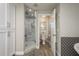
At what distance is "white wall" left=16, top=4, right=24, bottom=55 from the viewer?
444 cm

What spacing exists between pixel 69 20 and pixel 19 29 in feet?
6.28

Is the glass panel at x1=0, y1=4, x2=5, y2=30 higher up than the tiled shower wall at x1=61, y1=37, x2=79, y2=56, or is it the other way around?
the glass panel at x1=0, y1=4, x2=5, y2=30

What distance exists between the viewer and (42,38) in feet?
24.8

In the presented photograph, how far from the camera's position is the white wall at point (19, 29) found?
4.44 metres

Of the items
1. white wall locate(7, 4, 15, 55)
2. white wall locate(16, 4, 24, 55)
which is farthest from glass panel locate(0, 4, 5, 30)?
white wall locate(16, 4, 24, 55)

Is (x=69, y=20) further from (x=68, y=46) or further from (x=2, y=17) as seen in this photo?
(x=2, y=17)

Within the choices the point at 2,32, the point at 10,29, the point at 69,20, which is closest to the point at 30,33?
the point at 10,29

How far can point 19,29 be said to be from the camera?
451 cm

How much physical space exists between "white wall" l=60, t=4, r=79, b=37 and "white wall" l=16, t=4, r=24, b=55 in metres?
1.62

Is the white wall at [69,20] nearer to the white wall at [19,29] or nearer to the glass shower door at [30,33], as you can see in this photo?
the white wall at [19,29]

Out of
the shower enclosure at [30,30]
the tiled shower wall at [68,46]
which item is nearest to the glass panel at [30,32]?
the shower enclosure at [30,30]

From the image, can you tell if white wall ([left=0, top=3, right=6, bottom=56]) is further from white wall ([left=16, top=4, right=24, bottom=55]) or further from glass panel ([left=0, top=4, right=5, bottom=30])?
white wall ([left=16, top=4, right=24, bottom=55])

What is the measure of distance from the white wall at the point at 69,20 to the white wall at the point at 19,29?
162 centimetres

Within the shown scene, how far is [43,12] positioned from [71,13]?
7.97ft
